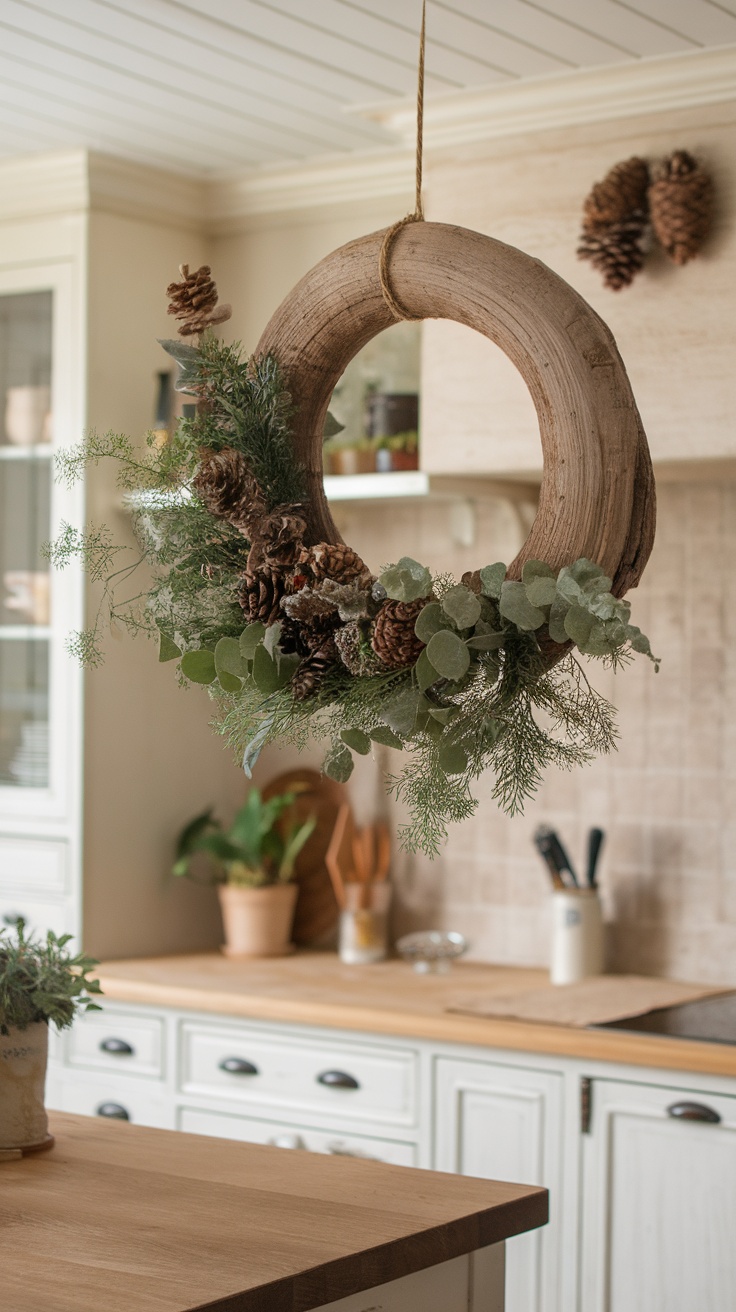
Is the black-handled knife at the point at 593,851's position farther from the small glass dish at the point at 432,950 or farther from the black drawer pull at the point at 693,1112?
the black drawer pull at the point at 693,1112

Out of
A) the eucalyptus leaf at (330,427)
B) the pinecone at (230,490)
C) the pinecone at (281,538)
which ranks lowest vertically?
the pinecone at (281,538)

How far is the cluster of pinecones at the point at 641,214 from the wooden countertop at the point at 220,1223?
1.57 meters

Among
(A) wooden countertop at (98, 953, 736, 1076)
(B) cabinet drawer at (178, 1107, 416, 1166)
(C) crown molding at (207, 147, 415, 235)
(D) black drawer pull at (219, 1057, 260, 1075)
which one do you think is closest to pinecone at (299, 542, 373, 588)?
(A) wooden countertop at (98, 953, 736, 1076)

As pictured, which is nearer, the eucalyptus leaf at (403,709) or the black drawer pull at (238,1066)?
the eucalyptus leaf at (403,709)

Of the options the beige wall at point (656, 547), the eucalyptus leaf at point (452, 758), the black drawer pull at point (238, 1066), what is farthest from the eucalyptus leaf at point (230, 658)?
the black drawer pull at point (238, 1066)

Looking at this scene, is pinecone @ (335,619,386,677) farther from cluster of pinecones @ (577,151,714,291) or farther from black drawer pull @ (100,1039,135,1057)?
black drawer pull @ (100,1039,135,1057)

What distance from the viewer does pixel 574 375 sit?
4.60ft

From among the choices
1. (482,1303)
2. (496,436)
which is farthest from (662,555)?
(482,1303)

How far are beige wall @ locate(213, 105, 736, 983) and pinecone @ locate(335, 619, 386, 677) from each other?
1380 millimetres

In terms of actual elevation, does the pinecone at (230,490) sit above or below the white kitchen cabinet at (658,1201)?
above

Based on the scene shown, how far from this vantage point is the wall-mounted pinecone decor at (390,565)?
1383 millimetres

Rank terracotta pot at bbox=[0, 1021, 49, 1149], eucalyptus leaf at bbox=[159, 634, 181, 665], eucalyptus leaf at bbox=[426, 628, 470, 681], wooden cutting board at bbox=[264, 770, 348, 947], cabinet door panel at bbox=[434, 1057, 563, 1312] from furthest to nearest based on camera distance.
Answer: wooden cutting board at bbox=[264, 770, 348, 947], cabinet door panel at bbox=[434, 1057, 563, 1312], terracotta pot at bbox=[0, 1021, 49, 1149], eucalyptus leaf at bbox=[159, 634, 181, 665], eucalyptus leaf at bbox=[426, 628, 470, 681]

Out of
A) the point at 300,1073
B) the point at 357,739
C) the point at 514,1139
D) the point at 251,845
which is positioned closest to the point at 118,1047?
the point at 300,1073

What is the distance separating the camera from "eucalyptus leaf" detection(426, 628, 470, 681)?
1.35m
